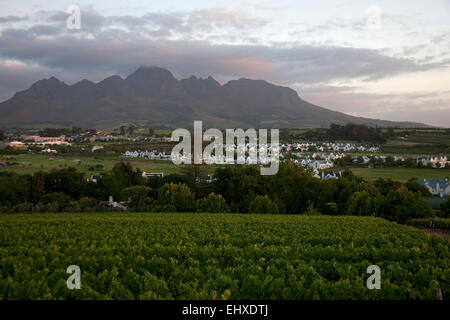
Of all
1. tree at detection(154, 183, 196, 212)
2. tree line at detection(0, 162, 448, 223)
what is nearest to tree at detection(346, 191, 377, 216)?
tree line at detection(0, 162, 448, 223)

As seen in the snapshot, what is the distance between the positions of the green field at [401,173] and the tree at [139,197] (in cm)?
3657

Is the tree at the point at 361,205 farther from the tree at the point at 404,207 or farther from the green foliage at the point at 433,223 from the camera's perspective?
the green foliage at the point at 433,223

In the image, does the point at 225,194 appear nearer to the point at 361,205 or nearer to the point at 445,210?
the point at 361,205

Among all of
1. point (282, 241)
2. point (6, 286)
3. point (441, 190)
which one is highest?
point (6, 286)

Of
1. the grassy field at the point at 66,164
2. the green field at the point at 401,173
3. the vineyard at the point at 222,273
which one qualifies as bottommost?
the green field at the point at 401,173

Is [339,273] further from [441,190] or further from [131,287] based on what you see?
[441,190]

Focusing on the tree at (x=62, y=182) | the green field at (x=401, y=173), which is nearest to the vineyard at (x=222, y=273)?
the tree at (x=62, y=182)

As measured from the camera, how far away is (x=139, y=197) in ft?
137

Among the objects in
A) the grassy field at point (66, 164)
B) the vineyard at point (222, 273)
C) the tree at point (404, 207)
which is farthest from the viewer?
the grassy field at point (66, 164)

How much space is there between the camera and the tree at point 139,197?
37281 millimetres

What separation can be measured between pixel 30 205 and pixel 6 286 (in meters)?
30.6

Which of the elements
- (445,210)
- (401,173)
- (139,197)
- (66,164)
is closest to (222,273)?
(445,210)

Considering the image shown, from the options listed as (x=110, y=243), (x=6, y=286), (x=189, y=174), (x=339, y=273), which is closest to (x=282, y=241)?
(x=339, y=273)

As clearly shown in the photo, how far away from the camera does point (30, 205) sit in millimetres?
34312
